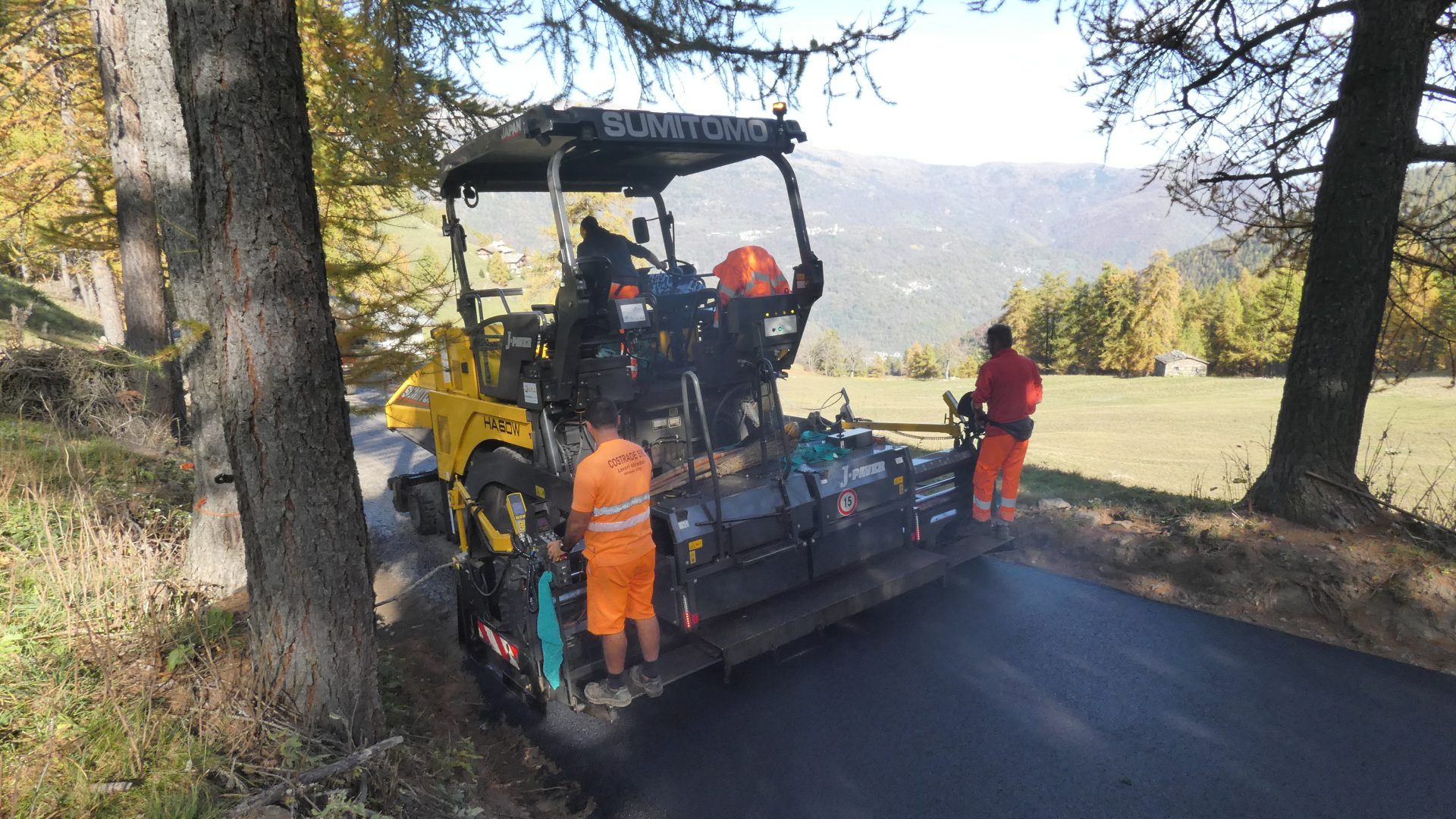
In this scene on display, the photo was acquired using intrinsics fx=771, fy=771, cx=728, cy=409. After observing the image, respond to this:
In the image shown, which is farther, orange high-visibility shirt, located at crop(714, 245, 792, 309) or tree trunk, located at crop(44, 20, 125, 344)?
tree trunk, located at crop(44, 20, 125, 344)

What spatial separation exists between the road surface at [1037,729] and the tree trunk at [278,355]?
1.60 meters

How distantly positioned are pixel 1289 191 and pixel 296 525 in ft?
28.0

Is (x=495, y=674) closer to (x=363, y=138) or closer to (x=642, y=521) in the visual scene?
(x=642, y=521)

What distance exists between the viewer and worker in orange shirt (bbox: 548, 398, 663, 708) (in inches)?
163

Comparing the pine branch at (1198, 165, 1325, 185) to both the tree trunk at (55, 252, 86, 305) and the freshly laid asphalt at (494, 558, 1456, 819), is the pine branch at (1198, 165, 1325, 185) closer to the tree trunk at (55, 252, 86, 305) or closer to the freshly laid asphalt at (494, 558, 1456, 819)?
the freshly laid asphalt at (494, 558, 1456, 819)

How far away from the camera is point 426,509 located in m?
7.83

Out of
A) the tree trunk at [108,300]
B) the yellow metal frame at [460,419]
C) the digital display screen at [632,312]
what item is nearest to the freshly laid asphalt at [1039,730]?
the yellow metal frame at [460,419]

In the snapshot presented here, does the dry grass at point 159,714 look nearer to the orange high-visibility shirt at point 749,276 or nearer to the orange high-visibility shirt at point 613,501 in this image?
the orange high-visibility shirt at point 613,501

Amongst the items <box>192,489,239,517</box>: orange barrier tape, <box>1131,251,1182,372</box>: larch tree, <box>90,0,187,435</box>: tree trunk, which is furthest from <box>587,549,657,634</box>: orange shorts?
<box>1131,251,1182,372</box>: larch tree

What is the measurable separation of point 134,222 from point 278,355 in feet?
17.3

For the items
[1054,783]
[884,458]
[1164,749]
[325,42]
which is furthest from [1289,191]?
[325,42]

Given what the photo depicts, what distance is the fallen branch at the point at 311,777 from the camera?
2818mm

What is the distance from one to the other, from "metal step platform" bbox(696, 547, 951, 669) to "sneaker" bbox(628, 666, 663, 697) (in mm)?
399

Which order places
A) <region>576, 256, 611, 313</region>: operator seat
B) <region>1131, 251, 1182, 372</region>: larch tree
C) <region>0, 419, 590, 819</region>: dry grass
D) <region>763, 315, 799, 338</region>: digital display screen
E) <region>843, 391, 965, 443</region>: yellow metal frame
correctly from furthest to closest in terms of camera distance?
<region>1131, 251, 1182, 372</region>: larch tree < <region>843, 391, 965, 443</region>: yellow metal frame < <region>763, 315, 799, 338</region>: digital display screen < <region>576, 256, 611, 313</region>: operator seat < <region>0, 419, 590, 819</region>: dry grass
